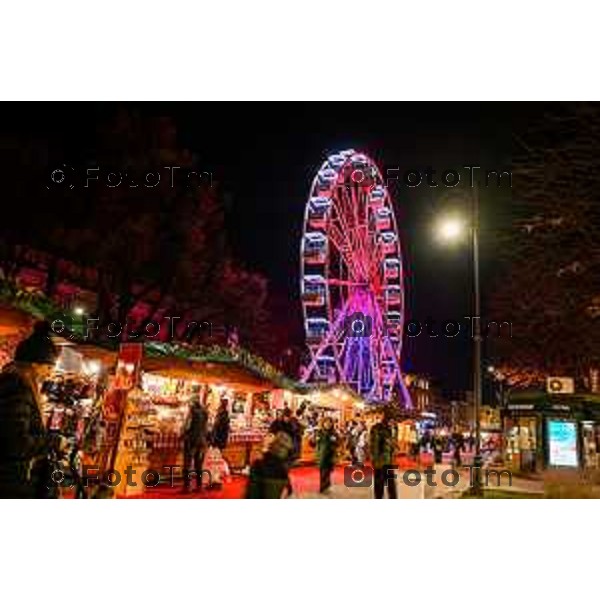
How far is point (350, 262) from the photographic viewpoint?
20.1 metres

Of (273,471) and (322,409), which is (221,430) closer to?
(273,471)

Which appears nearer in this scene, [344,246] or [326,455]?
[326,455]

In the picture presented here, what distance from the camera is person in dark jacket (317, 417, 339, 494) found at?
1184cm

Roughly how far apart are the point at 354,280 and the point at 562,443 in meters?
7.18

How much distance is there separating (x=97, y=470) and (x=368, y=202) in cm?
1385

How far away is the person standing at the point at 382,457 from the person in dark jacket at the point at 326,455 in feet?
4.18

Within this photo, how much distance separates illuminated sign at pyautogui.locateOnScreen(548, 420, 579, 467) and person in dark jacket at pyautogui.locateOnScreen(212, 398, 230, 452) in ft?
21.8

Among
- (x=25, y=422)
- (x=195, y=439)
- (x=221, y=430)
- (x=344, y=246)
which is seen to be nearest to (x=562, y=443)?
(x=221, y=430)

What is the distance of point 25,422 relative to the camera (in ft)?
25.2

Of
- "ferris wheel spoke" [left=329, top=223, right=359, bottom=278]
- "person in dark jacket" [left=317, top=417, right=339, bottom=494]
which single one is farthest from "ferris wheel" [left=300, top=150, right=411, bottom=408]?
"person in dark jacket" [left=317, top=417, right=339, bottom=494]

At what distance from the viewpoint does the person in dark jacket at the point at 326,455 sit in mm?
11836
